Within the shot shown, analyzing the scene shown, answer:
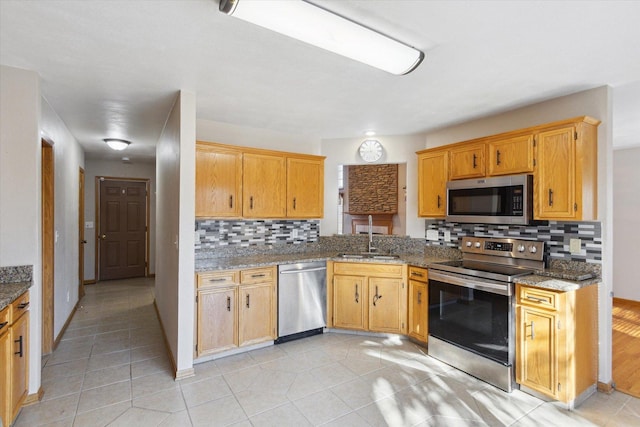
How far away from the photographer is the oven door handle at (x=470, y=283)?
2559 mm

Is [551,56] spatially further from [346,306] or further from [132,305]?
[132,305]

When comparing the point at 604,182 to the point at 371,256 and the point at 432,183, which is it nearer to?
the point at 432,183

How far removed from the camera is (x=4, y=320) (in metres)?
1.85

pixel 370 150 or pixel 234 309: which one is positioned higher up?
pixel 370 150

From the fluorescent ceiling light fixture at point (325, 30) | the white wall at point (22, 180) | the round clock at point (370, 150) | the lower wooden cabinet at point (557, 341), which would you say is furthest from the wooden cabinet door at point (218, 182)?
the lower wooden cabinet at point (557, 341)

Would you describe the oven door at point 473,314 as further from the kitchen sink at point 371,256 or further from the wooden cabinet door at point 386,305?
the kitchen sink at point 371,256

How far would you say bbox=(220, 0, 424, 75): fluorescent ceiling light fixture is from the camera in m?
1.48

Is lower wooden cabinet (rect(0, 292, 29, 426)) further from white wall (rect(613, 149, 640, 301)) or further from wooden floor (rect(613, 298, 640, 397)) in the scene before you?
white wall (rect(613, 149, 640, 301))

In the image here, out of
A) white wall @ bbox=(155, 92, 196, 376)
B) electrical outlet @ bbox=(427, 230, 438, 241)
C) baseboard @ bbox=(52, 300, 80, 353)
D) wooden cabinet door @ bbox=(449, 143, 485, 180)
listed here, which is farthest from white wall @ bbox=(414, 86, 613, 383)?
baseboard @ bbox=(52, 300, 80, 353)

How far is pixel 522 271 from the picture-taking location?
8.99 feet

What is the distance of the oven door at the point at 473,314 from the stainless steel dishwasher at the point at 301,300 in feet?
3.90

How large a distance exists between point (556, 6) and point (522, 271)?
2001 millimetres

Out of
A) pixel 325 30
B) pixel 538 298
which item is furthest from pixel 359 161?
pixel 325 30

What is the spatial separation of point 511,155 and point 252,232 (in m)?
2.83
